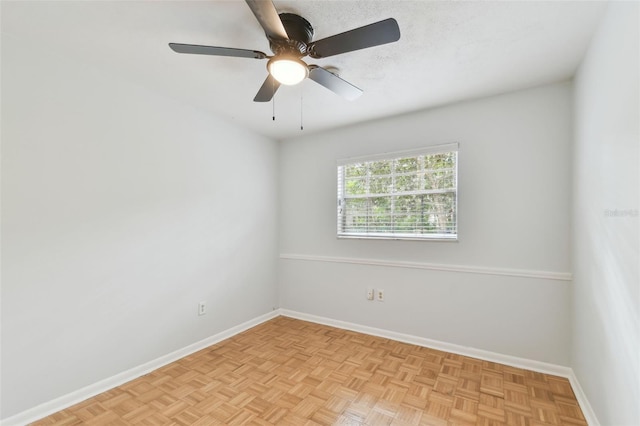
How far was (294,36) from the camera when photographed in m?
1.64

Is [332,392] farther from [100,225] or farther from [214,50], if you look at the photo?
[214,50]

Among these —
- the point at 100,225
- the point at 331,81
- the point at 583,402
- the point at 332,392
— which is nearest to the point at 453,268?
the point at 583,402

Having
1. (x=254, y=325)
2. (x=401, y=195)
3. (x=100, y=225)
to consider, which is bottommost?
(x=254, y=325)

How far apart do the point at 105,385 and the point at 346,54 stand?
9.80ft

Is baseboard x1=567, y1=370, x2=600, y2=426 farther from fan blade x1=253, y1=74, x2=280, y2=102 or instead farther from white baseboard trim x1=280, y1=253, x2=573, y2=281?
fan blade x1=253, y1=74, x2=280, y2=102

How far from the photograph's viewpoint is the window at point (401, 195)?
9.50 ft

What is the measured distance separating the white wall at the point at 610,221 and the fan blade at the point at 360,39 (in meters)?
1.02

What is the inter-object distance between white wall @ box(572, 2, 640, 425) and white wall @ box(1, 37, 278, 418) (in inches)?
120

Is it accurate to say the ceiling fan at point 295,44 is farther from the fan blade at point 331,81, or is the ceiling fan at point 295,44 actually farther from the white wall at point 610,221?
the white wall at point 610,221

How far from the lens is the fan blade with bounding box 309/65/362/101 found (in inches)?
71.5

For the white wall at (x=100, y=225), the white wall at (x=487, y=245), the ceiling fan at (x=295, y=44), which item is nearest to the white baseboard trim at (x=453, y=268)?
the white wall at (x=487, y=245)

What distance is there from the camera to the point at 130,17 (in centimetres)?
165

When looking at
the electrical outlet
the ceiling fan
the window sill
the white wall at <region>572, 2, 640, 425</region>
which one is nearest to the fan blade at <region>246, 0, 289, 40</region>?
the ceiling fan

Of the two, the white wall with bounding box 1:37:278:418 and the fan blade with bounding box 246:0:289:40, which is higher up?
the fan blade with bounding box 246:0:289:40
